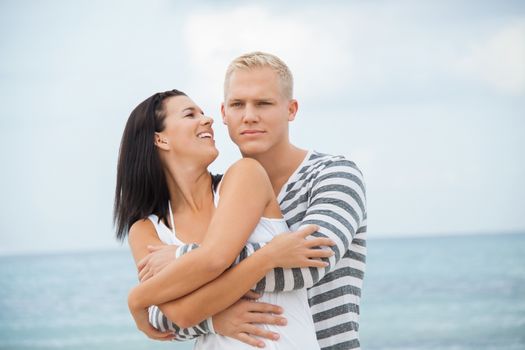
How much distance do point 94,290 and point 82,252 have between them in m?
13.0

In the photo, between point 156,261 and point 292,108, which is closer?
point 156,261

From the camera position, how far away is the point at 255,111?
9.70 ft

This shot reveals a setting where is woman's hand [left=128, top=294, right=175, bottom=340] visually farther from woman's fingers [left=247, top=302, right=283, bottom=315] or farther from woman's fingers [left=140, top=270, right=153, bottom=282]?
woman's fingers [left=247, top=302, right=283, bottom=315]

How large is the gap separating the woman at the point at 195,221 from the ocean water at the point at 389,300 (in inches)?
477

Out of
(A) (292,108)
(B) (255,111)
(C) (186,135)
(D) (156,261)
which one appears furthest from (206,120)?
(D) (156,261)

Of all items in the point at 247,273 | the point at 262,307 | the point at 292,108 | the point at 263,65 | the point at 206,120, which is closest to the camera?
the point at 247,273

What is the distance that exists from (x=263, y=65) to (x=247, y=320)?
3.28ft

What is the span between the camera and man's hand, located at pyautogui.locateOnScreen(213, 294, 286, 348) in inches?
98.1

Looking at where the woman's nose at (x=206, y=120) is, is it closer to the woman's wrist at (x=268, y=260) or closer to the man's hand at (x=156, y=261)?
the man's hand at (x=156, y=261)

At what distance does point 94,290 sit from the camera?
24.4 meters

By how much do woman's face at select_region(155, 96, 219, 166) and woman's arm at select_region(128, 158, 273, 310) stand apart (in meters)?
0.25

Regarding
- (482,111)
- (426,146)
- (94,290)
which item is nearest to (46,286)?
(94,290)

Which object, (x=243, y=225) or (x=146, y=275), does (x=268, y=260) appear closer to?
(x=243, y=225)

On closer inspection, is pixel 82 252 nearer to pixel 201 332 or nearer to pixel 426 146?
pixel 426 146
